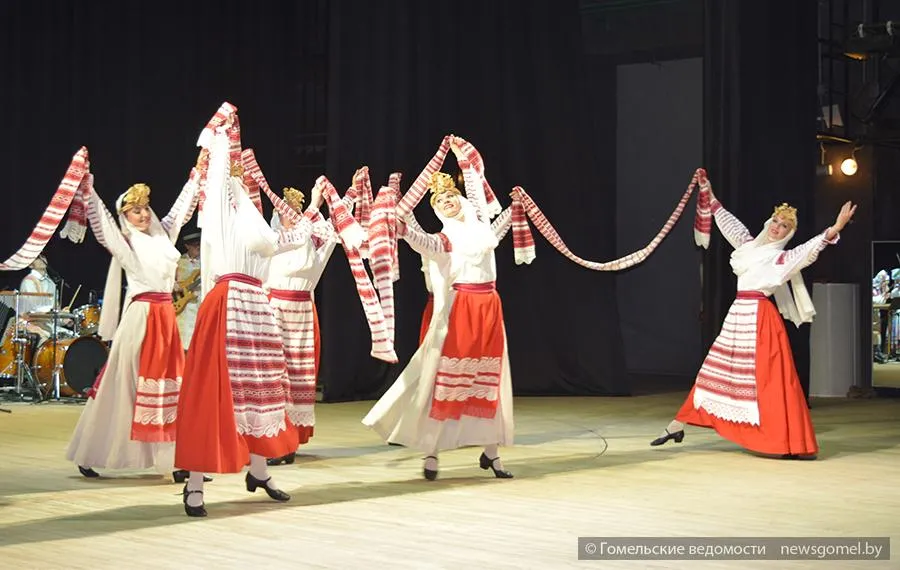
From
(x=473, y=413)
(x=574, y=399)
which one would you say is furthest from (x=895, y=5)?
(x=473, y=413)

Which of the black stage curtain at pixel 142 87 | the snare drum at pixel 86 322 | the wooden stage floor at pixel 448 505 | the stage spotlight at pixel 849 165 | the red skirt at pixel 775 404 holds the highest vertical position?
the black stage curtain at pixel 142 87

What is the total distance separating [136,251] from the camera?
595cm

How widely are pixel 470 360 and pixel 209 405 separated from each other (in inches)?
58.6

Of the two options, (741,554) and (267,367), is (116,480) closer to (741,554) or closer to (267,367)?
(267,367)

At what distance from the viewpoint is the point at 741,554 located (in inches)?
170

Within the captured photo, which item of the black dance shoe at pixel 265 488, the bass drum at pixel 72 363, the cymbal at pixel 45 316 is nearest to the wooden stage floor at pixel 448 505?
the black dance shoe at pixel 265 488

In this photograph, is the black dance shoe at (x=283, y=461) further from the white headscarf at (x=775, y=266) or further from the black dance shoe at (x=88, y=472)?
the white headscarf at (x=775, y=266)

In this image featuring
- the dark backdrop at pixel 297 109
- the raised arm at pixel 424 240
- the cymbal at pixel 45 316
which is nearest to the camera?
the raised arm at pixel 424 240

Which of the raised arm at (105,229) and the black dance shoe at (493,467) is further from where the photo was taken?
the black dance shoe at (493,467)

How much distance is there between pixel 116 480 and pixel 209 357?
4.49ft

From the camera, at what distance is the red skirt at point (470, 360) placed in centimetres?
600

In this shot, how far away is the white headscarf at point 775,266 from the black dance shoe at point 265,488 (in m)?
2.94

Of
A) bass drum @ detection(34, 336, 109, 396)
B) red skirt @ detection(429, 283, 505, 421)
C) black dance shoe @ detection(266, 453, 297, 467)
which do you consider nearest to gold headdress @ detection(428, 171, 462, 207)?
red skirt @ detection(429, 283, 505, 421)

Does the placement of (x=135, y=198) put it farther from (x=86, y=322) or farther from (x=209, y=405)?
(x=86, y=322)
